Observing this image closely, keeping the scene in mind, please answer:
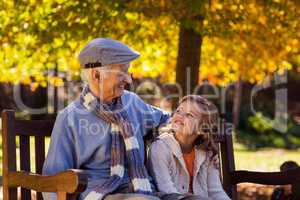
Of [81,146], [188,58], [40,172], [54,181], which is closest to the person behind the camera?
[54,181]

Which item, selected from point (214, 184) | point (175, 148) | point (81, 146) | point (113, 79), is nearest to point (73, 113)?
point (81, 146)

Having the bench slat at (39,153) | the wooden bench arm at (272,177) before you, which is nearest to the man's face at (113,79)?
the bench slat at (39,153)

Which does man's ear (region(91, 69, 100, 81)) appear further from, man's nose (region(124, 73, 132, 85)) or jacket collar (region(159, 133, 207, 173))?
jacket collar (region(159, 133, 207, 173))

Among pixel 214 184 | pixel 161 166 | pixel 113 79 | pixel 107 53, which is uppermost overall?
pixel 107 53

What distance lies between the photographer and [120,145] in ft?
12.9

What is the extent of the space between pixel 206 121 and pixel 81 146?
2.57ft

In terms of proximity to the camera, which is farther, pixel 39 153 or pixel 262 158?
pixel 262 158

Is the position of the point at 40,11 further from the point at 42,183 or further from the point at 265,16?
the point at 42,183

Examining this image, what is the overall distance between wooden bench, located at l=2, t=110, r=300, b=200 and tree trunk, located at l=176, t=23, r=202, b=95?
3.51 meters

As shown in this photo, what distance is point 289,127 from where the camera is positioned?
1997 cm

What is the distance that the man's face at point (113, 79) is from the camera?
154 inches

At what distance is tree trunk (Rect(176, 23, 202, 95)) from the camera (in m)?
8.18

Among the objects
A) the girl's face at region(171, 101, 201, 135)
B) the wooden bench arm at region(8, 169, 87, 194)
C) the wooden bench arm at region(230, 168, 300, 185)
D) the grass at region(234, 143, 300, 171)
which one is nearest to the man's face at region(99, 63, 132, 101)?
the girl's face at region(171, 101, 201, 135)

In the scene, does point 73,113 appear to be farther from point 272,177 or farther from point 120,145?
point 272,177
